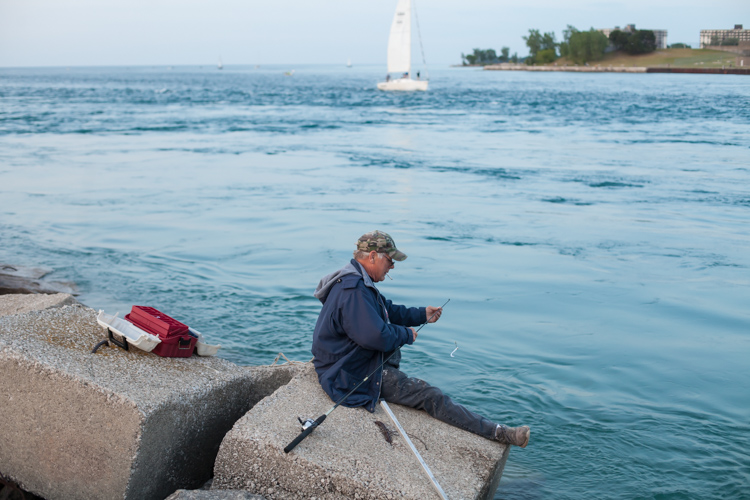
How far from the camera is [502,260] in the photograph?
10.5 m

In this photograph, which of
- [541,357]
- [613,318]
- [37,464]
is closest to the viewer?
[37,464]

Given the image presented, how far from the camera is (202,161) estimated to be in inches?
821

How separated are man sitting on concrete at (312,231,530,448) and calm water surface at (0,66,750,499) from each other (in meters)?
0.89

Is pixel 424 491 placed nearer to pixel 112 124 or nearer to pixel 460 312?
pixel 460 312

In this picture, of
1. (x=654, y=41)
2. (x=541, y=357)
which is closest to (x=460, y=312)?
(x=541, y=357)

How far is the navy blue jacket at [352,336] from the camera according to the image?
4.03 meters

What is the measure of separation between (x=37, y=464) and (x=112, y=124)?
3119 cm

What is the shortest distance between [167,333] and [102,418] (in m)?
0.74

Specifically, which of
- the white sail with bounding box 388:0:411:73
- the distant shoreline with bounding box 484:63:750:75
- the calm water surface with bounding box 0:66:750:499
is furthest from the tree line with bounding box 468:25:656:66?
the calm water surface with bounding box 0:66:750:499

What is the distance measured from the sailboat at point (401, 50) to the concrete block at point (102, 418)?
61.5 meters

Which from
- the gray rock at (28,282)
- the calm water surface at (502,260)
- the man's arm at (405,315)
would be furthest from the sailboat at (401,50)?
the man's arm at (405,315)

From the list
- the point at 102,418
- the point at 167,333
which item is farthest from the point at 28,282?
the point at 102,418

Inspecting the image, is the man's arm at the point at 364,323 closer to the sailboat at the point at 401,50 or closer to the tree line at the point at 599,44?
the sailboat at the point at 401,50

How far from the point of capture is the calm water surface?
5812 millimetres
